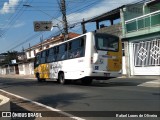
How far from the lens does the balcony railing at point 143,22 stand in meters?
25.1

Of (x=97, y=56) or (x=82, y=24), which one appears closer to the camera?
(x=97, y=56)

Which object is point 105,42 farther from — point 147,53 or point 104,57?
point 147,53

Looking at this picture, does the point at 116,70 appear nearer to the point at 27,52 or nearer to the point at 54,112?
the point at 54,112

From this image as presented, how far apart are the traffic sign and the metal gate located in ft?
45.6

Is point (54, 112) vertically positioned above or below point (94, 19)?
below

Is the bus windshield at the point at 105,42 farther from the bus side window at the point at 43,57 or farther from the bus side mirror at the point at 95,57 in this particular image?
the bus side window at the point at 43,57

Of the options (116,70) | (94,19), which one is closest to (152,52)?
(116,70)

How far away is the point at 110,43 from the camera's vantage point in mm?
19250

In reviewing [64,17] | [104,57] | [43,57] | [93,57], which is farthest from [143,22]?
[64,17]

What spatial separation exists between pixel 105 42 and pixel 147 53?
7.78m

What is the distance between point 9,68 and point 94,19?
201 feet

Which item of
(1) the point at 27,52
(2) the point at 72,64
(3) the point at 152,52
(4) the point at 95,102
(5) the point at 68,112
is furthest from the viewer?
(1) the point at 27,52

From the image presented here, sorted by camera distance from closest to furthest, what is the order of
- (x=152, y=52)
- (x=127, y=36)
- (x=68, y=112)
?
(x=68, y=112) < (x=152, y=52) < (x=127, y=36)

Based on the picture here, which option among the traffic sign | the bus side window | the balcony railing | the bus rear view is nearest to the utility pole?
the traffic sign
